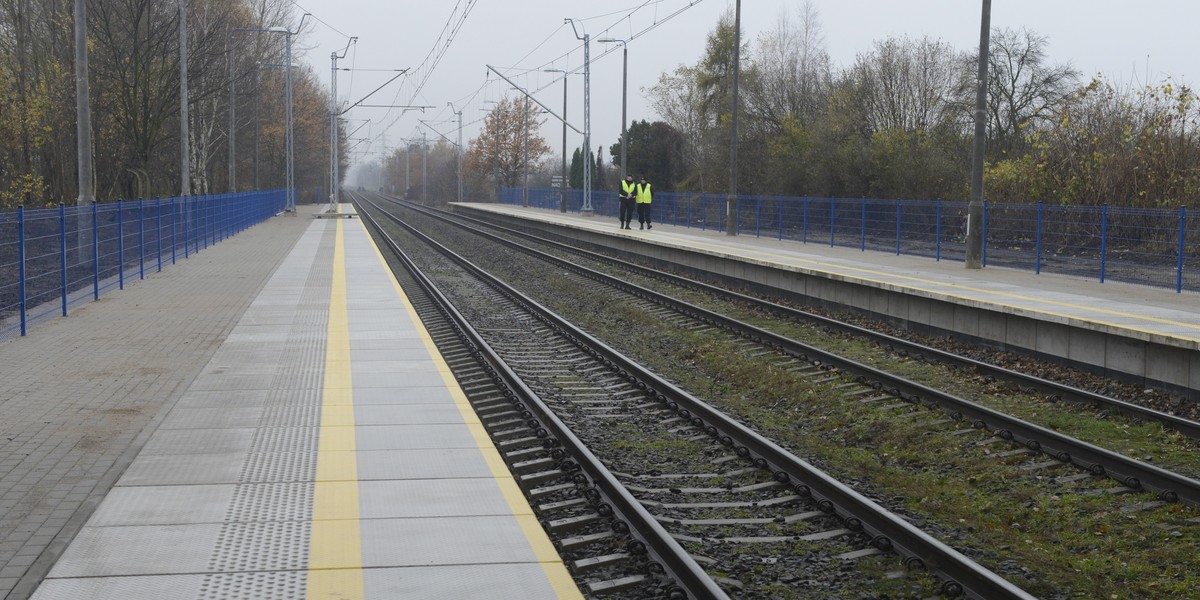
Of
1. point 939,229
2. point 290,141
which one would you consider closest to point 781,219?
point 939,229

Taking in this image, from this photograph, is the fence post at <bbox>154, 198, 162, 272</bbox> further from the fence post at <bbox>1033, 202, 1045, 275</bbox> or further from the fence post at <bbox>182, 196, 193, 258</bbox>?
the fence post at <bbox>1033, 202, 1045, 275</bbox>

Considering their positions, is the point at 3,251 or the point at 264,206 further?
the point at 264,206

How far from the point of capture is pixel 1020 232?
23.7m

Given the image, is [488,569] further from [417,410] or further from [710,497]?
[417,410]

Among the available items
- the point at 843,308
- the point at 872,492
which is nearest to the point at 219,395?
the point at 872,492

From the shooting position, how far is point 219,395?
10727 mm

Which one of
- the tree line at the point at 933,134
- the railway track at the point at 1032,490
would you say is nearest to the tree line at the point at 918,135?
the tree line at the point at 933,134

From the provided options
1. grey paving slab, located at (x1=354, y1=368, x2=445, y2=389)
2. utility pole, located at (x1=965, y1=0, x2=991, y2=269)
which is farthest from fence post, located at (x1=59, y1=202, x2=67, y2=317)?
utility pole, located at (x1=965, y1=0, x2=991, y2=269)

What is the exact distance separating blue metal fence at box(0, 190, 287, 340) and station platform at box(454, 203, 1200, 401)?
12.2 m

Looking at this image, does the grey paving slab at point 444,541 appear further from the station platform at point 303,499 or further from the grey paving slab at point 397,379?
the grey paving slab at point 397,379

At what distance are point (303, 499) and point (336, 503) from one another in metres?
0.23

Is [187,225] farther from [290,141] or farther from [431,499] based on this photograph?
[290,141]

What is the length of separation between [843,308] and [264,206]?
136 feet

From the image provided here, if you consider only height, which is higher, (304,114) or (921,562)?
(304,114)
